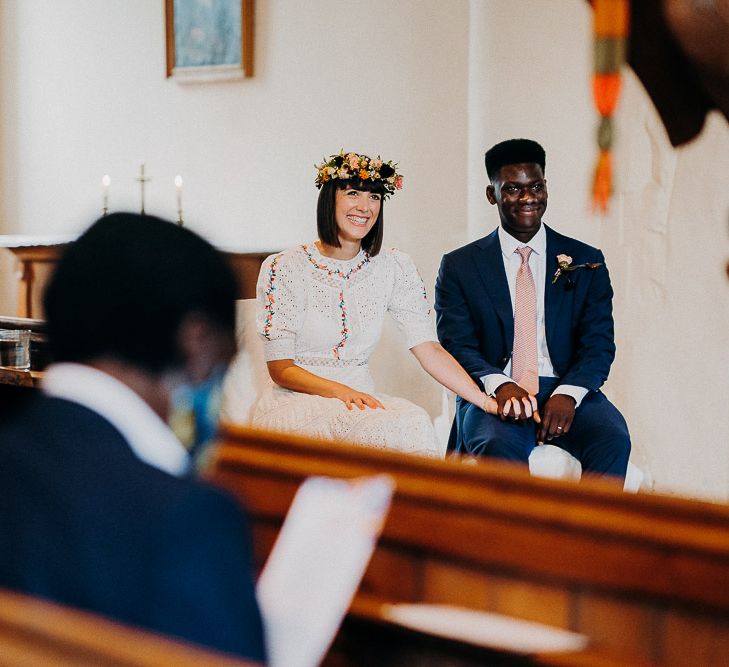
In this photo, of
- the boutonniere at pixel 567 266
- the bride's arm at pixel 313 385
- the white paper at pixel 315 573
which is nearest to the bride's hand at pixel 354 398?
the bride's arm at pixel 313 385

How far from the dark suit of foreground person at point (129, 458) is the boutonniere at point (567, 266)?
6.28 feet

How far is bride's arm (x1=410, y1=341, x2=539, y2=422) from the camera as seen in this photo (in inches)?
99.7

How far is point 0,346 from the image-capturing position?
2.45m

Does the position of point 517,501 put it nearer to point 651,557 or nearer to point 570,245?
point 651,557

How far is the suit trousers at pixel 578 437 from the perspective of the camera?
7.92 feet

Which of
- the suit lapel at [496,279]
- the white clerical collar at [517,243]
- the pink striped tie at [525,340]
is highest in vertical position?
the white clerical collar at [517,243]

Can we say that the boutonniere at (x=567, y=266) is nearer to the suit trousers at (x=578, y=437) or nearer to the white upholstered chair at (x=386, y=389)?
the suit trousers at (x=578, y=437)

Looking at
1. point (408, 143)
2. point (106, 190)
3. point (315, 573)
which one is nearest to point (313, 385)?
point (315, 573)

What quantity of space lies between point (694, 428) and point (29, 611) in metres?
2.87

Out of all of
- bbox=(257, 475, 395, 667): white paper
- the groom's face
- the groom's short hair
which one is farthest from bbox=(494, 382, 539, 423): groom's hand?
bbox=(257, 475, 395, 667): white paper

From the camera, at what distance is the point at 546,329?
267cm

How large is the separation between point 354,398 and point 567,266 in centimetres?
73

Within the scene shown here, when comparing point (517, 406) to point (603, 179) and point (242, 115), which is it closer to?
point (603, 179)

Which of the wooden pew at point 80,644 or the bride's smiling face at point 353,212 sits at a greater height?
the bride's smiling face at point 353,212
